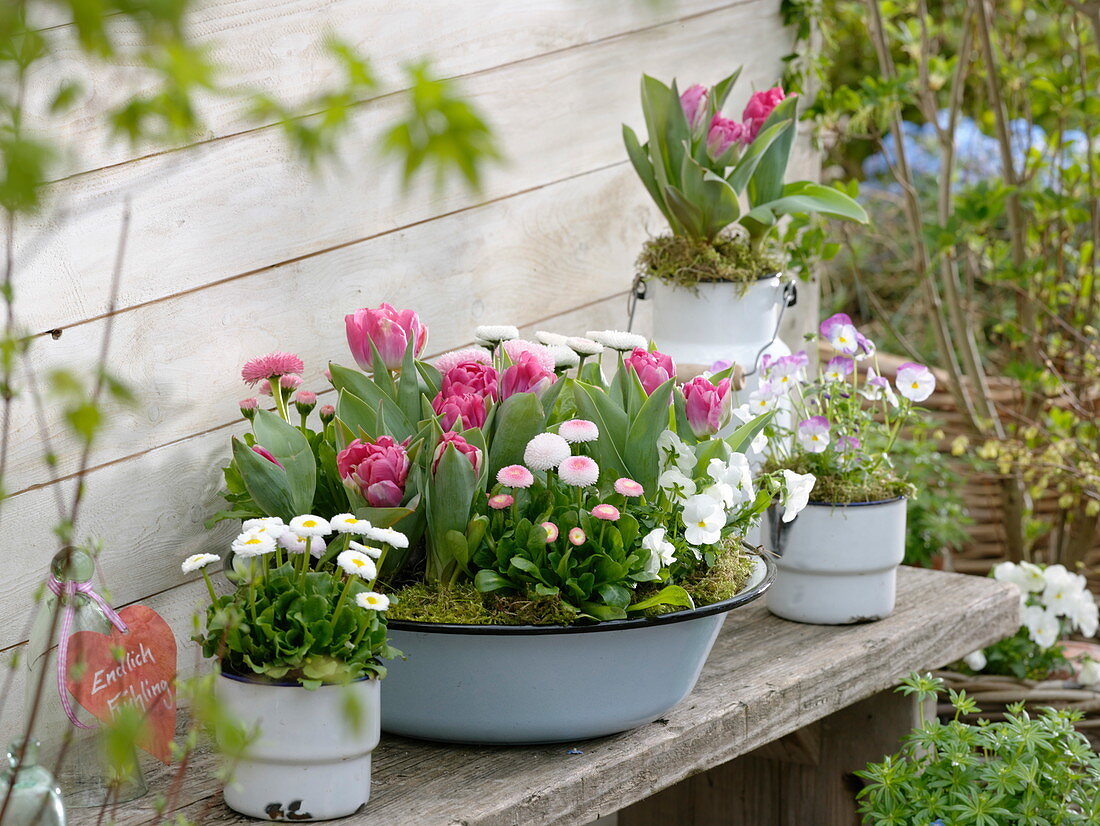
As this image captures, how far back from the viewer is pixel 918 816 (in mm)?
1234

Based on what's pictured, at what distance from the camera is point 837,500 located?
4.65ft

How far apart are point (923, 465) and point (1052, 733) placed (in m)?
0.96

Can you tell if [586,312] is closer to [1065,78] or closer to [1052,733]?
[1052,733]

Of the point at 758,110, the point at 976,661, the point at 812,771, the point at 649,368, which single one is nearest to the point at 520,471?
the point at 649,368

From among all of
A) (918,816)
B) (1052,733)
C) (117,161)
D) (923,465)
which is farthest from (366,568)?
(923,465)

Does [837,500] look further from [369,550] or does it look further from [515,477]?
[369,550]

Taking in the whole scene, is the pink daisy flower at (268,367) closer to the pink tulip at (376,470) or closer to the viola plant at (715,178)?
the pink tulip at (376,470)

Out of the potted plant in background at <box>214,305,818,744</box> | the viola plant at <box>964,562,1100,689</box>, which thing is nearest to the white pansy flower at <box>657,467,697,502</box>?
the potted plant in background at <box>214,305,818,744</box>

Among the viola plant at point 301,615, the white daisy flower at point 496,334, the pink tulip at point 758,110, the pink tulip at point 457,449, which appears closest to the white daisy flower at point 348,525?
the viola plant at point 301,615

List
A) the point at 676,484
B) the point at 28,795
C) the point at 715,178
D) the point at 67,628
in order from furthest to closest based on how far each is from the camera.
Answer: the point at 715,178 → the point at 676,484 → the point at 67,628 → the point at 28,795

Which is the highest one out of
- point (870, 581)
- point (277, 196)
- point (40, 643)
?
point (277, 196)

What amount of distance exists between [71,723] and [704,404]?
588mm

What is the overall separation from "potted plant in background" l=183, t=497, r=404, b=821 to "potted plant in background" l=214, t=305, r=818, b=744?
9cm

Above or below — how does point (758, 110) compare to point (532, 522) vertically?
above
